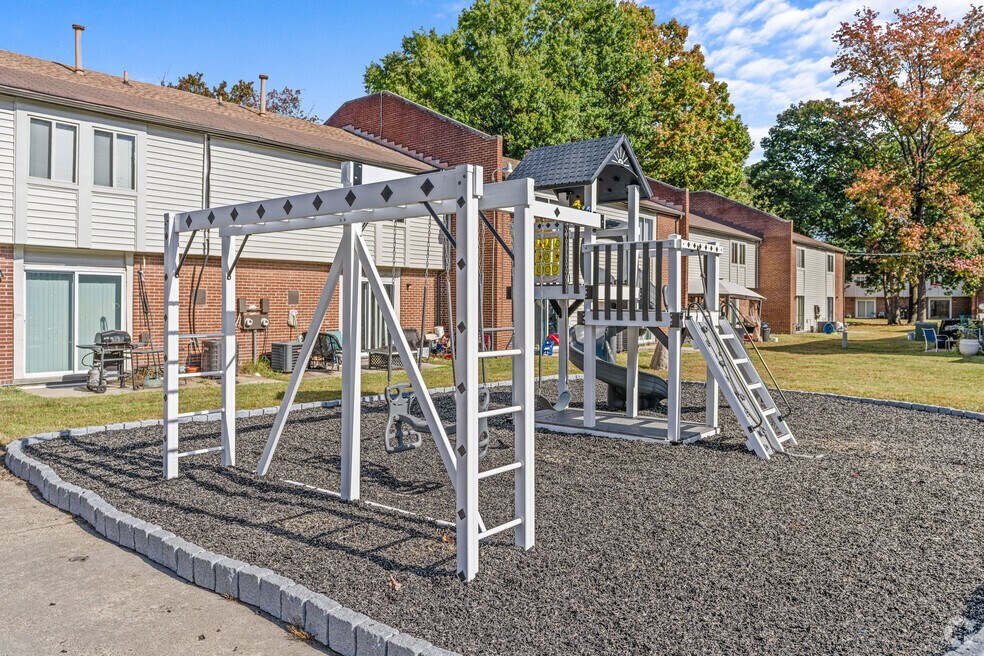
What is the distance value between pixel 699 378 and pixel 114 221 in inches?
505

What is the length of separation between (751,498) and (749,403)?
251 centimetres

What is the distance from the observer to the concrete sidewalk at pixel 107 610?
358 cm

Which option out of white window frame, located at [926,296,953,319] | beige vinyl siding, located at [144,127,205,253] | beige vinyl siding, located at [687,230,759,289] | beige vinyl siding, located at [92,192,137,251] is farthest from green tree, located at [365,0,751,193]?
white window frame, located at [926,296,953,319]

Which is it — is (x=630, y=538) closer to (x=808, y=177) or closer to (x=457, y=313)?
(x=457, y=313)

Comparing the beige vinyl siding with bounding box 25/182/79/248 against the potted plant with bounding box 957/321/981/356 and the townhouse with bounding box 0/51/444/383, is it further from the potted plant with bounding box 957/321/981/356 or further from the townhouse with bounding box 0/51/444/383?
the potted plant with bounding box 957/321/981/356

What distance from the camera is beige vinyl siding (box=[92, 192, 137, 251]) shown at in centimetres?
1420

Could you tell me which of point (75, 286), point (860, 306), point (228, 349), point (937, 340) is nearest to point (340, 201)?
point (228, 349)

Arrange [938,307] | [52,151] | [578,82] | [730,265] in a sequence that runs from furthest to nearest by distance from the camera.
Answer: [938,307]
[730,265]
[578,82]
[52,151]

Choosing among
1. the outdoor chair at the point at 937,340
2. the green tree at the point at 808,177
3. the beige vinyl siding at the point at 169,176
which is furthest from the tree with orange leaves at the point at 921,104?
the beige vinyl siding at the point at 169,176

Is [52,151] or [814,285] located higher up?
[52,151]

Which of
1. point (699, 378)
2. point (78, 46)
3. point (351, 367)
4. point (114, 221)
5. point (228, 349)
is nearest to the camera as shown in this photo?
point (351, 367)

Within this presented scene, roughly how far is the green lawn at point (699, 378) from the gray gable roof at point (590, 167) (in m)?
5.22

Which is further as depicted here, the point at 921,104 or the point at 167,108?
the point at 921,104

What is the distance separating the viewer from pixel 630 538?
4969mm
